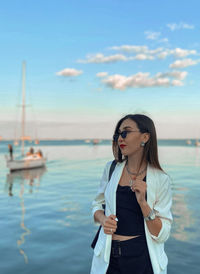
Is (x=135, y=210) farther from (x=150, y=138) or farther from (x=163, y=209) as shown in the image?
(x=150, y=138)

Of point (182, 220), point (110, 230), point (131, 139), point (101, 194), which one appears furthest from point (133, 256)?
point (182, 220)

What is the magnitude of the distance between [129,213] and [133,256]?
303 mm

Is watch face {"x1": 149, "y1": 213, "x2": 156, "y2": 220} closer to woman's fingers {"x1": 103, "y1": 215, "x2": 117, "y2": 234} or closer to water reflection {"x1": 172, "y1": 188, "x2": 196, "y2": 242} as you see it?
woman's fingers {"x1": 103, "y1": 215, "x2": 117, "y2": 234}

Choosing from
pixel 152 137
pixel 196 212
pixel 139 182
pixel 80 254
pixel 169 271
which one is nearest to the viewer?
pixel 139 182

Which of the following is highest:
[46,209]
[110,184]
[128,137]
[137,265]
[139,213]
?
[128,137]

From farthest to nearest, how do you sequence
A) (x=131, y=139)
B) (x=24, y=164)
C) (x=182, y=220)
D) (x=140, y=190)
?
(x=24, y=164), (x=182, y=220), (x=131, y=139), (x=140, y=190)

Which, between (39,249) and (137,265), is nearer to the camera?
(137,265)

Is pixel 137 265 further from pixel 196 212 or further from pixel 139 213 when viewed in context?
pixel 196 212

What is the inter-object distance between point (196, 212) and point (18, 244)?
5.89 meters

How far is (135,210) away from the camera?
211 centimetres

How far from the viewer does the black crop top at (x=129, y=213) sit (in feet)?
6.90

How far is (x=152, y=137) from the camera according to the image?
2227 mm

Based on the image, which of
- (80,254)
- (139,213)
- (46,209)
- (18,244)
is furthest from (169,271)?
(46,209)

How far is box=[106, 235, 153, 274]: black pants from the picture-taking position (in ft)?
6.82
